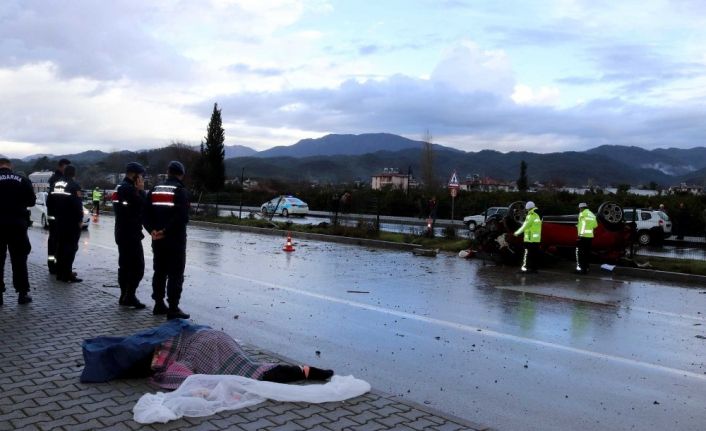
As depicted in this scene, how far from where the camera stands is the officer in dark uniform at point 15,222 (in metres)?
8.02

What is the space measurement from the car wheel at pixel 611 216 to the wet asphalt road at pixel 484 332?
5.54 ft

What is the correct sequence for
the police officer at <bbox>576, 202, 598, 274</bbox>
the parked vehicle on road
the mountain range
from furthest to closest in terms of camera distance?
the mountain range < the parked vehicle on road < the police officer at <bbox>576, 202, 598, 274</bbox>

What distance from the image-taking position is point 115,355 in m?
5.02

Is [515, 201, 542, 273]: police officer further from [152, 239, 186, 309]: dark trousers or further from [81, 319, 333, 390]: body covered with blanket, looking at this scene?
[81, 319, 333, 390]: body covered with blanket

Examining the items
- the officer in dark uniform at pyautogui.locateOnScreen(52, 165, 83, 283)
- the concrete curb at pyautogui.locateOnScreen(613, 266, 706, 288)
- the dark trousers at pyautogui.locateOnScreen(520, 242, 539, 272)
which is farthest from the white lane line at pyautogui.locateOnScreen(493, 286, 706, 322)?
the officer in dark uniform at pyautogui.locateOnScreen(52, 165, 83, 283)

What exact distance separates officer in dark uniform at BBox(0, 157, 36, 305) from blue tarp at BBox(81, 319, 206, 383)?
3.68 meters

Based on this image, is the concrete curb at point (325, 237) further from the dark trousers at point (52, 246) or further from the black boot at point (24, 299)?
the black boot at point (24, 299)

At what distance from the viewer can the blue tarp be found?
16.2 feet

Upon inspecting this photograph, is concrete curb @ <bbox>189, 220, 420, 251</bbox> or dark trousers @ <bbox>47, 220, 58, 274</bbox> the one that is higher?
dark trousers @ <bbox>47, 220, 58, 274</bbox>

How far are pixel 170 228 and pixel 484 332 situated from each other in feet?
13.8

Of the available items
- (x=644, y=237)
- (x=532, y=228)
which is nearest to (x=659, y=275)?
(x=532, y=228)

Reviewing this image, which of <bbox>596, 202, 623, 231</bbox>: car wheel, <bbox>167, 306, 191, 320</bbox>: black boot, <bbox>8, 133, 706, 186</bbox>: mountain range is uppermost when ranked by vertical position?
<bbox>8, 133, 706, 186</bbox>: mountain range

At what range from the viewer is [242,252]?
16.8 m

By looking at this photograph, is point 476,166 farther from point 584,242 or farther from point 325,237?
point 584,242
